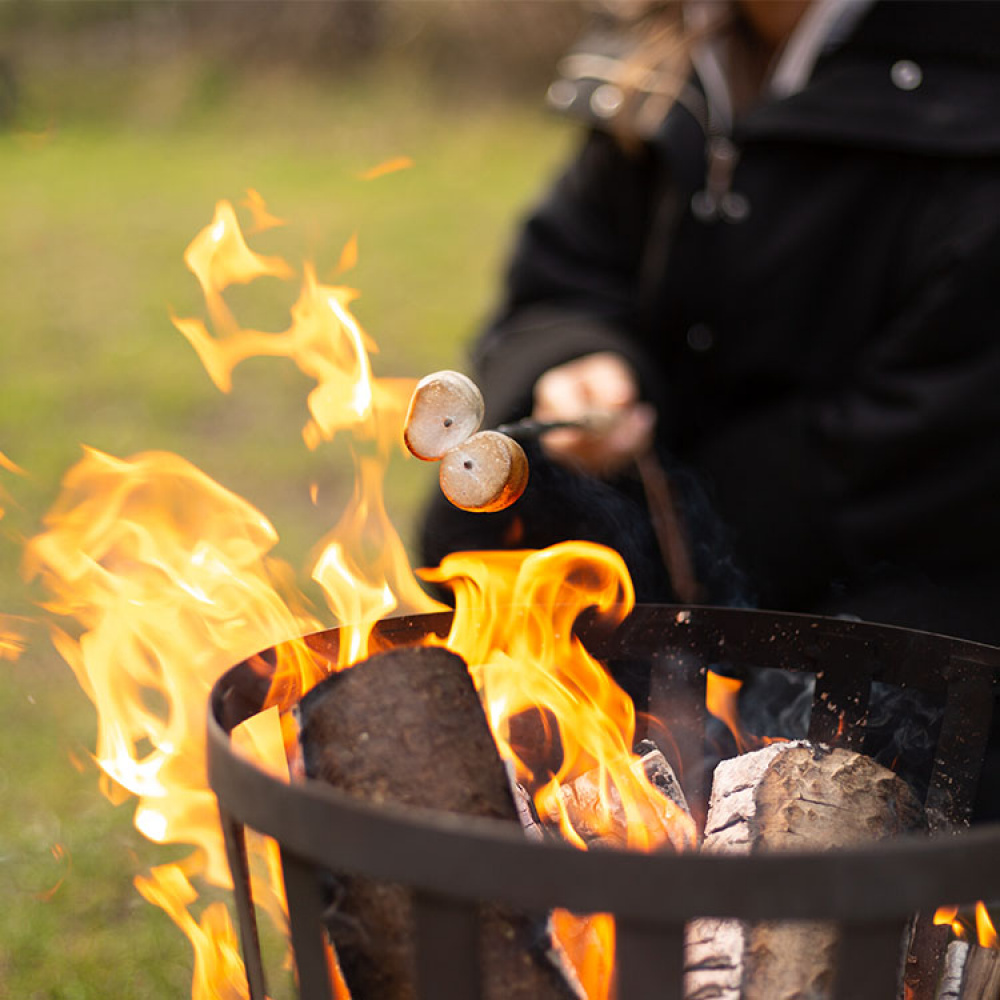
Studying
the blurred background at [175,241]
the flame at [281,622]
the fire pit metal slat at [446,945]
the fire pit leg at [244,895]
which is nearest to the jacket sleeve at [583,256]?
the blurred background at [175,241]

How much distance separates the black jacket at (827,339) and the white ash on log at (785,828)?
58 centimetres

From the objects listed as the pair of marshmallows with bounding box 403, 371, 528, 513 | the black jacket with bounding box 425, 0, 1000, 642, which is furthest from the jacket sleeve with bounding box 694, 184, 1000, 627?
the pair of marshmallows with bounding box 403, 371, 528, 513

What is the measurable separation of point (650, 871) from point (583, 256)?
5.95ft

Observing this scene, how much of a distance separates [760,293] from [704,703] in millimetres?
968

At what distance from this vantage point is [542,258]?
2.43 meters

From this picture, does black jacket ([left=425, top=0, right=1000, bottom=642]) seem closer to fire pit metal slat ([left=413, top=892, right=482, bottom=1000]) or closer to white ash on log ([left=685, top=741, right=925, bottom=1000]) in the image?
white ash on log ([left=685, top=741, right=925, bottom=1000])

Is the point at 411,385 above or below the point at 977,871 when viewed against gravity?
above

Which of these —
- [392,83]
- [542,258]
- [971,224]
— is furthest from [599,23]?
[392,83]

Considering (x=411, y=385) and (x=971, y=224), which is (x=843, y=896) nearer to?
(x=411, y=385)

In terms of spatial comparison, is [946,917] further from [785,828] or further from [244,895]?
[244,895]

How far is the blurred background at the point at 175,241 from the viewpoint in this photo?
7.33 feet

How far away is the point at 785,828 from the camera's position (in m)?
1.18

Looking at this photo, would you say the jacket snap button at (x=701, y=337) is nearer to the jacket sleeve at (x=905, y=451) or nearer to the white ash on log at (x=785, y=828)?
the jacket sleeve at (x=905, y=451)

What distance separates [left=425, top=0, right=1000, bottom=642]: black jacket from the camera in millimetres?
1932
